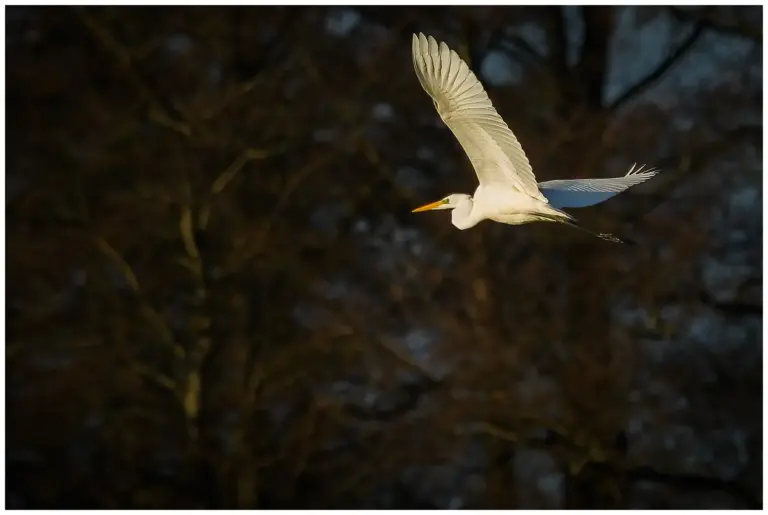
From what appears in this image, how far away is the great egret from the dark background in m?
1.28

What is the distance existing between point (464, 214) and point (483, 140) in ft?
0.84

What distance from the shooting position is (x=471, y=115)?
1.54 metres

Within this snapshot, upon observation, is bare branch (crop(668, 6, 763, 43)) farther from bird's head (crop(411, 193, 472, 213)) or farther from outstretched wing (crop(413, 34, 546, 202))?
outstretched wing (crop(413, 34, 546, 202))

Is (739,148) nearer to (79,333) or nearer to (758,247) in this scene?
(758,247)

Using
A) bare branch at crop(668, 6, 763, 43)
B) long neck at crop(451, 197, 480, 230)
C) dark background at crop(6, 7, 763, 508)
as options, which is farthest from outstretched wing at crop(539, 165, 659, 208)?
bare branch at crop(668, 6, 763, 43)

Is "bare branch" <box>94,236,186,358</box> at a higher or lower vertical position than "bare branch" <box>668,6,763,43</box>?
lower

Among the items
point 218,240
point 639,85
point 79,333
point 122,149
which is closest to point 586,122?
point 639,85

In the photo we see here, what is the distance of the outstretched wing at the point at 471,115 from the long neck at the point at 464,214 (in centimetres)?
15

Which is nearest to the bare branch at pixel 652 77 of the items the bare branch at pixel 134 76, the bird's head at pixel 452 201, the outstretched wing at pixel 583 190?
the outstretched wing at pixel 583 190

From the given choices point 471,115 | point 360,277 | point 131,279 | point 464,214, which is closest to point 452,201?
point 464,214

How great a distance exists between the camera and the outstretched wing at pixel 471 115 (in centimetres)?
148

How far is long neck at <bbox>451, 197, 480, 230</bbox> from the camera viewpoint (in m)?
1.79

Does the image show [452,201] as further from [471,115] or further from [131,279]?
[131,279]

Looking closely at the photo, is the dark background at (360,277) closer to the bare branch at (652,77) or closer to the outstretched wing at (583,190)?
the bare branch at (652,77)
